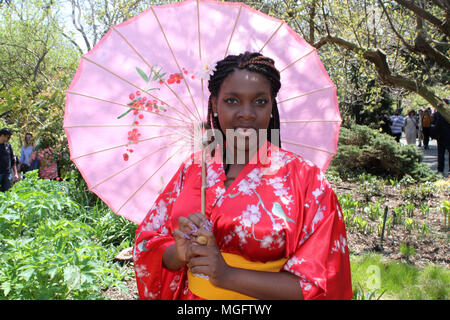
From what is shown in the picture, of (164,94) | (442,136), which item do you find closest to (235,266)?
(164,94)

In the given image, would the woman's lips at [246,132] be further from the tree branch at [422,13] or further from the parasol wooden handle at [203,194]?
the tree branch at [422,13]

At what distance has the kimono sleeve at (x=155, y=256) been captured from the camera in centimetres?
173

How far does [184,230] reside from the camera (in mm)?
1502

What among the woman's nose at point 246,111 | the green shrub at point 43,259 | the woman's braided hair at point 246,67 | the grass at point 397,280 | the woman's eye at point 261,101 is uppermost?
the woman's braided hair at point 246,67

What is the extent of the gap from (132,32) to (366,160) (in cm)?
869

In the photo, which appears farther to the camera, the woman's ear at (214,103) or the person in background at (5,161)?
the person in background at (5,161)

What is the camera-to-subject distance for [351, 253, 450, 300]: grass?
11.2 feet

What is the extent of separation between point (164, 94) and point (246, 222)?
0.83 m

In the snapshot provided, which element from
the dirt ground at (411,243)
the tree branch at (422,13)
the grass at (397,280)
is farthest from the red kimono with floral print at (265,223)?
the tree branch at (422,13)

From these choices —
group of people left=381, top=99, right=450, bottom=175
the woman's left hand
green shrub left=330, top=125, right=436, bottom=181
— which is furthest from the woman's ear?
group of people left=381, top=99, right=450, bottom=175

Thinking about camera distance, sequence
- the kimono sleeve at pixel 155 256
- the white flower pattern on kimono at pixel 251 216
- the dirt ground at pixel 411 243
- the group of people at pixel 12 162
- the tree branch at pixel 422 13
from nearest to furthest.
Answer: the white flower pattern on kimono at pixel 251 216 < the kimono sleeve at pixel 155 256 < the dirt ground at pixel 411 243 < the tree branch at pixel 422 13 < the group of people at pixel 12 162

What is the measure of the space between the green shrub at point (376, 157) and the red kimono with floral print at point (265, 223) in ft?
26.6

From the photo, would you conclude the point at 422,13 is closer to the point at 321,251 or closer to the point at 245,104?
the point at 245,104

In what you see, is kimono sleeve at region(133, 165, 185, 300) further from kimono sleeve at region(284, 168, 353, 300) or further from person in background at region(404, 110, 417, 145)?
person in background at region(404, 110, 417, 145)
